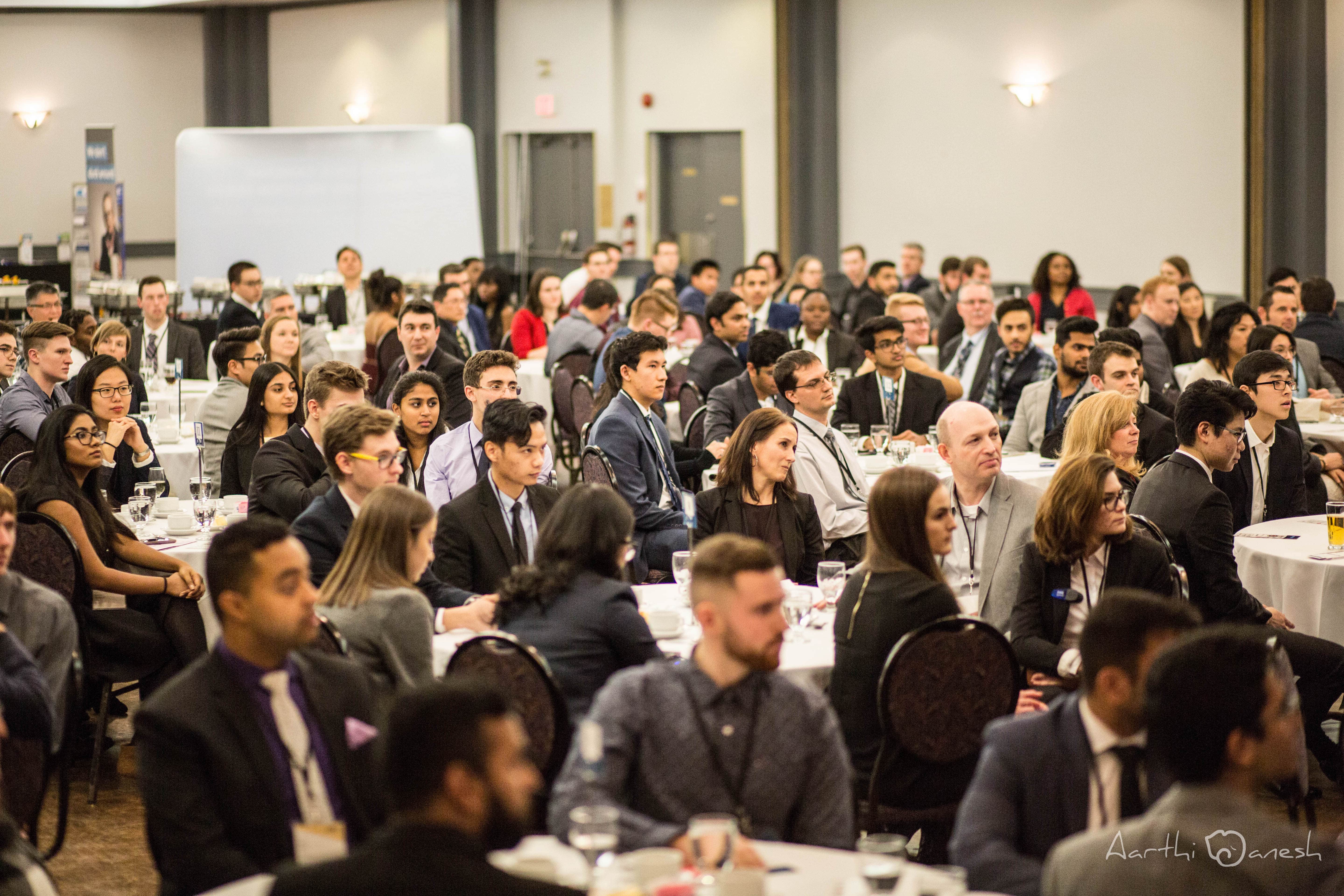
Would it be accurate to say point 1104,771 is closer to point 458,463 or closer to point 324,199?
point 458,463

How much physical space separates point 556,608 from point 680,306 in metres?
9.41

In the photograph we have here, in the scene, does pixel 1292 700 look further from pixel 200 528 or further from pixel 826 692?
pixel 200 528

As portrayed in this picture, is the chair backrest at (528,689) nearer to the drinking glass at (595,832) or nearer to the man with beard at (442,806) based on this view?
the drinking glass at (595,832)

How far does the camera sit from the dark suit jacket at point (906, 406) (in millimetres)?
7656

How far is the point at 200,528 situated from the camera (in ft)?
18.8

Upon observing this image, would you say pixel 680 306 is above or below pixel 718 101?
below

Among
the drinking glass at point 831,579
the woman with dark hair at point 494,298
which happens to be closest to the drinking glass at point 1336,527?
the drinking glass at point 831,579

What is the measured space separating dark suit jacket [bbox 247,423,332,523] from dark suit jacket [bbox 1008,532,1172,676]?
2.43 metres

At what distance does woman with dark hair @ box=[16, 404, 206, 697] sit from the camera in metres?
4.88

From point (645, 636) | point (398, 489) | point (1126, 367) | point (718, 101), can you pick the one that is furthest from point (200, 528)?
point (718, 101)

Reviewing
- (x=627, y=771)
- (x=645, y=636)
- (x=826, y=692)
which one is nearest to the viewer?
(x=627, y=771)

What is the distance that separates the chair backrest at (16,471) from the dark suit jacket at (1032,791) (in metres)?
4.46

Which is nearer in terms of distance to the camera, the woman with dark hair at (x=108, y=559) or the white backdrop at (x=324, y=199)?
the woman with dark hair at (x=108, y=559)

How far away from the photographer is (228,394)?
6.98 meters
